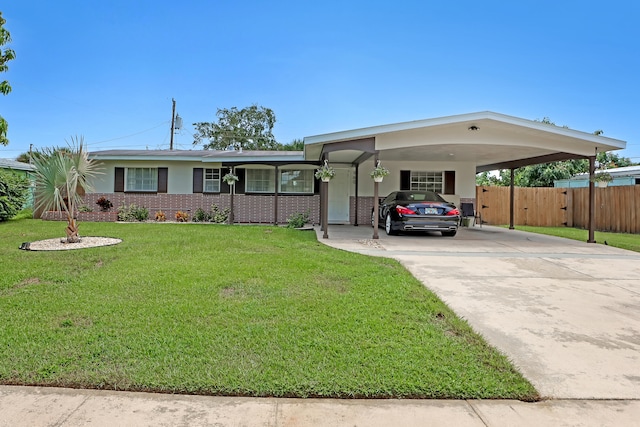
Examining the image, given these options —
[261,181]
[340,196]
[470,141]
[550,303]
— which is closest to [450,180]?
[340,196]

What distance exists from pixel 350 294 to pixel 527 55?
14.0m

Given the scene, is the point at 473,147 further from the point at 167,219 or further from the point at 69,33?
the point at 69,33

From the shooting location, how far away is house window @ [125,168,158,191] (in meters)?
15.7

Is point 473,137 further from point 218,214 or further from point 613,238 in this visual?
point 218,214

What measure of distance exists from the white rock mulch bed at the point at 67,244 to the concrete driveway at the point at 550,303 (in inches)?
193

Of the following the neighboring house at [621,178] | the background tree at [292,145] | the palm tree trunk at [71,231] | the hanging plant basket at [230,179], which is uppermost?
the background tree at [292,145]

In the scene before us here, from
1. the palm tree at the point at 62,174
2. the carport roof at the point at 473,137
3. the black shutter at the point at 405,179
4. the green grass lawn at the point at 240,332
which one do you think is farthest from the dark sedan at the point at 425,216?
the palm tree at the point at 62,174

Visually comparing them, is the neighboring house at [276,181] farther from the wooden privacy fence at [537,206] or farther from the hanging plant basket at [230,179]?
the wooden privacy fence at [537,206]

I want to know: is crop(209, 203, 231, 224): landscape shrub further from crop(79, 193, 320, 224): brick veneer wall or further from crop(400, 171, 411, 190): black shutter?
crop(400, 171, 411, 190): black shutter

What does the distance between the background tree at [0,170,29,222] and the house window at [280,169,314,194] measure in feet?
29.2

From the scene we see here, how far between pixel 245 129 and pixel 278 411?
37238mm

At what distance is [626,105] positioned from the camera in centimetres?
2158

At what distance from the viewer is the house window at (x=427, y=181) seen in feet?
49.0

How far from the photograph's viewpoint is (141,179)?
51.5ft
